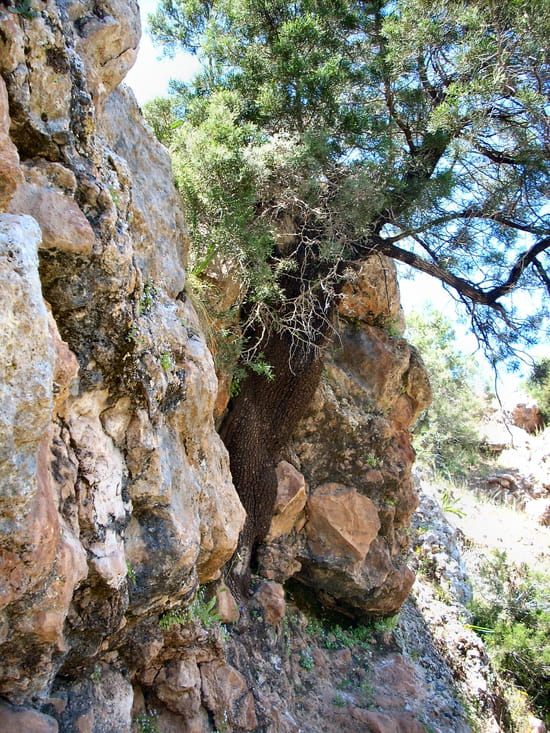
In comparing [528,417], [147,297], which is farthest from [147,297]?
[528,417]

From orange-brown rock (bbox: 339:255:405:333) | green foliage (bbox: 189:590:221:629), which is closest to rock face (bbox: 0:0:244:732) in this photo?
green foliage (bbox: 189:590:221:629)

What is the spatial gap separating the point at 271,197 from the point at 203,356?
7.87ft

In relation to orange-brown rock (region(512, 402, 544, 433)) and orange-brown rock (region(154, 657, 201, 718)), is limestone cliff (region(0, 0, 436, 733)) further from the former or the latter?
orange-brown rock (region(512, 402, 544, 433))

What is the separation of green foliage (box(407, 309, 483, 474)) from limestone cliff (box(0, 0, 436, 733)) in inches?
432

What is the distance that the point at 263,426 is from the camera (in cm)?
595

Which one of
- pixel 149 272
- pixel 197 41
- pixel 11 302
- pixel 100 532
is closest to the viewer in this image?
pixel 11 302

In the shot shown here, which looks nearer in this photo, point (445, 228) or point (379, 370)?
point (445, 228)

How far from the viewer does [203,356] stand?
14.4 feet

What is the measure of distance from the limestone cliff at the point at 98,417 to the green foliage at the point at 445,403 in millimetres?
10966

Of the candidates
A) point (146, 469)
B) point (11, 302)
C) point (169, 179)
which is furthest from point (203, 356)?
point (11, 302)

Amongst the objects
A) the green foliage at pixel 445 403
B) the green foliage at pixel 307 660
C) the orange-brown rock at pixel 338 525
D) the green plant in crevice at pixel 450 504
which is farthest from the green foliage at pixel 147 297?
the green foliage at pixel 445 403

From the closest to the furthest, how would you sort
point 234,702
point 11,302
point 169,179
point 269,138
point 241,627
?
point 11,302, point 234,702, point 169,179, point 241,627, point 269,138

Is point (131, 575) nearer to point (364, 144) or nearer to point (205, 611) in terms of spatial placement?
point (205, 611)

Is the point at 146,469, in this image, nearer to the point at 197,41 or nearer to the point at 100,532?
the point at 100,532
